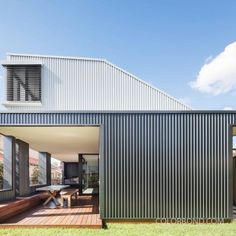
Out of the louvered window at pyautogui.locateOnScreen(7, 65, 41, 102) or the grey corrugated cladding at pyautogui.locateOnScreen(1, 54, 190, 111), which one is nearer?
the louvered window at pyautogui.locateOnScreen(7, 65, 41, 102)

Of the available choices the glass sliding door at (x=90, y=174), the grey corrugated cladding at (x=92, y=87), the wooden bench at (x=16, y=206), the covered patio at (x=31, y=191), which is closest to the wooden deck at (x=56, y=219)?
the covered patio at (x=31, y=191)

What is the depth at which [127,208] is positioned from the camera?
7160 mm

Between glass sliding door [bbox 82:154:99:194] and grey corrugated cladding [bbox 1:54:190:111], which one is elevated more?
grey corrugated cladding [bbox 1:54:190:111]

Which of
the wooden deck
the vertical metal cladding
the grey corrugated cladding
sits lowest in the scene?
the wooden deck

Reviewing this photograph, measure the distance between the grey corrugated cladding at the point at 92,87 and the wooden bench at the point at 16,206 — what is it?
15.5 ft

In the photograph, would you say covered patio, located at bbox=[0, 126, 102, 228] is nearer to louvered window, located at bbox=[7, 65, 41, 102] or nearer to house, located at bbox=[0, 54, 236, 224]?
house, located at bbox=[0, 54, 236, 224]

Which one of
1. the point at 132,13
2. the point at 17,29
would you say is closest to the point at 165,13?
the point at 132,13

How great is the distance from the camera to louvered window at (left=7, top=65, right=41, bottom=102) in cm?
1278

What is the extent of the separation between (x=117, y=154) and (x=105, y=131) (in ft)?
2.25

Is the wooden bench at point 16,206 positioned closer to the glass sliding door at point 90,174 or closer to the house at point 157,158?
the house at point 157,158

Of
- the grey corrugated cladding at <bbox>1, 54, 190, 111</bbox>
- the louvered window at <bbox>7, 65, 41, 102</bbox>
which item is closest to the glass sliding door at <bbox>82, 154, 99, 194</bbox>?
the grey corrugated cladding at <bbox>1, 54, 190, 111</bbox>

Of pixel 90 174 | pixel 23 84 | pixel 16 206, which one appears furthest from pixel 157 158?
pixel 90 174

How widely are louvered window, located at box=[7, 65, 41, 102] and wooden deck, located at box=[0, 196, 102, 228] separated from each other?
18.8 ft

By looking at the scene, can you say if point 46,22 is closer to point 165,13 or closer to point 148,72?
point 165,13
